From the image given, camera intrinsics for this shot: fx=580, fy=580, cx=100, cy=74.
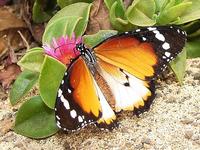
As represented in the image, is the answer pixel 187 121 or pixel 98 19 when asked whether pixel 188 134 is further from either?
pixel 98 19

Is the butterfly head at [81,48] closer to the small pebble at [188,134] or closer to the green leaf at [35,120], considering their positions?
the green leaf at [35,120]

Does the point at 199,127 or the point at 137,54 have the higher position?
the point at 137,54

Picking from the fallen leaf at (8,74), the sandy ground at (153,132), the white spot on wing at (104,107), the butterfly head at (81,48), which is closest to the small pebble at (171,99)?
the sandy ground at (153,132)

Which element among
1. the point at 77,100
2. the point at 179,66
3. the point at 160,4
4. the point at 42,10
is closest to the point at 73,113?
the point at 77,100

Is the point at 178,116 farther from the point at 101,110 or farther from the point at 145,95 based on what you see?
the point at 101,110

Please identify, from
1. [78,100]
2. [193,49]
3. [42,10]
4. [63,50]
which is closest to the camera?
[78,100]

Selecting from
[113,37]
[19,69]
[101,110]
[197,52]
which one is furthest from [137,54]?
[19,69]
